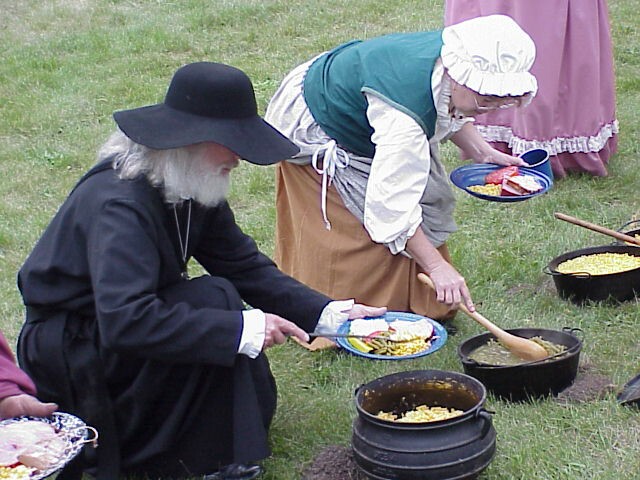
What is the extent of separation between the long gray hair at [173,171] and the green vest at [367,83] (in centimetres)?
90

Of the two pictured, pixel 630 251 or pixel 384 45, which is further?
pixel 630 251

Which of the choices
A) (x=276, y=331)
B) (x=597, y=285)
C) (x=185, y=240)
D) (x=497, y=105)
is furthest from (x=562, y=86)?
(x=276, y=331)

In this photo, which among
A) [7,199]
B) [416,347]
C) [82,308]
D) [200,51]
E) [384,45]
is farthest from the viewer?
[200,51]

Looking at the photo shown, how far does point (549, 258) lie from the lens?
5469mm

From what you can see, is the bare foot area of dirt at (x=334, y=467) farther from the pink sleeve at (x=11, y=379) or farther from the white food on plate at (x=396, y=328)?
the pink sleeve at (x=11, y=379)

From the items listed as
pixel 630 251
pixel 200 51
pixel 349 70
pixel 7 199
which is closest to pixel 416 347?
pixel 349 70

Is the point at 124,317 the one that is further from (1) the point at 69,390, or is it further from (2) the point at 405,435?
(2) the point at 405,435

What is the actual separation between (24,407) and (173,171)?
32.8 inches

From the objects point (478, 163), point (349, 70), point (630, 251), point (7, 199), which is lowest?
point (7, 199)

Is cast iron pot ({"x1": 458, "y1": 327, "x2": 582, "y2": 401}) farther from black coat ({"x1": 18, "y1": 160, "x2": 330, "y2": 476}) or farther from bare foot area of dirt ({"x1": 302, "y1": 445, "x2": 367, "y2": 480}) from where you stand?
black coat ({"x1": 18, "y1": 160, "x2": 330, "y2": 476})

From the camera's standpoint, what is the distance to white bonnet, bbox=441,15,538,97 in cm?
373

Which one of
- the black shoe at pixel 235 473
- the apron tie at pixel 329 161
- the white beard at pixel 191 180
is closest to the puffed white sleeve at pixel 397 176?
the apron tie at pixel 329 161

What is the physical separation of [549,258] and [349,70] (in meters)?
1.86

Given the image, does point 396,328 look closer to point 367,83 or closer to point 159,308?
point 367,83
